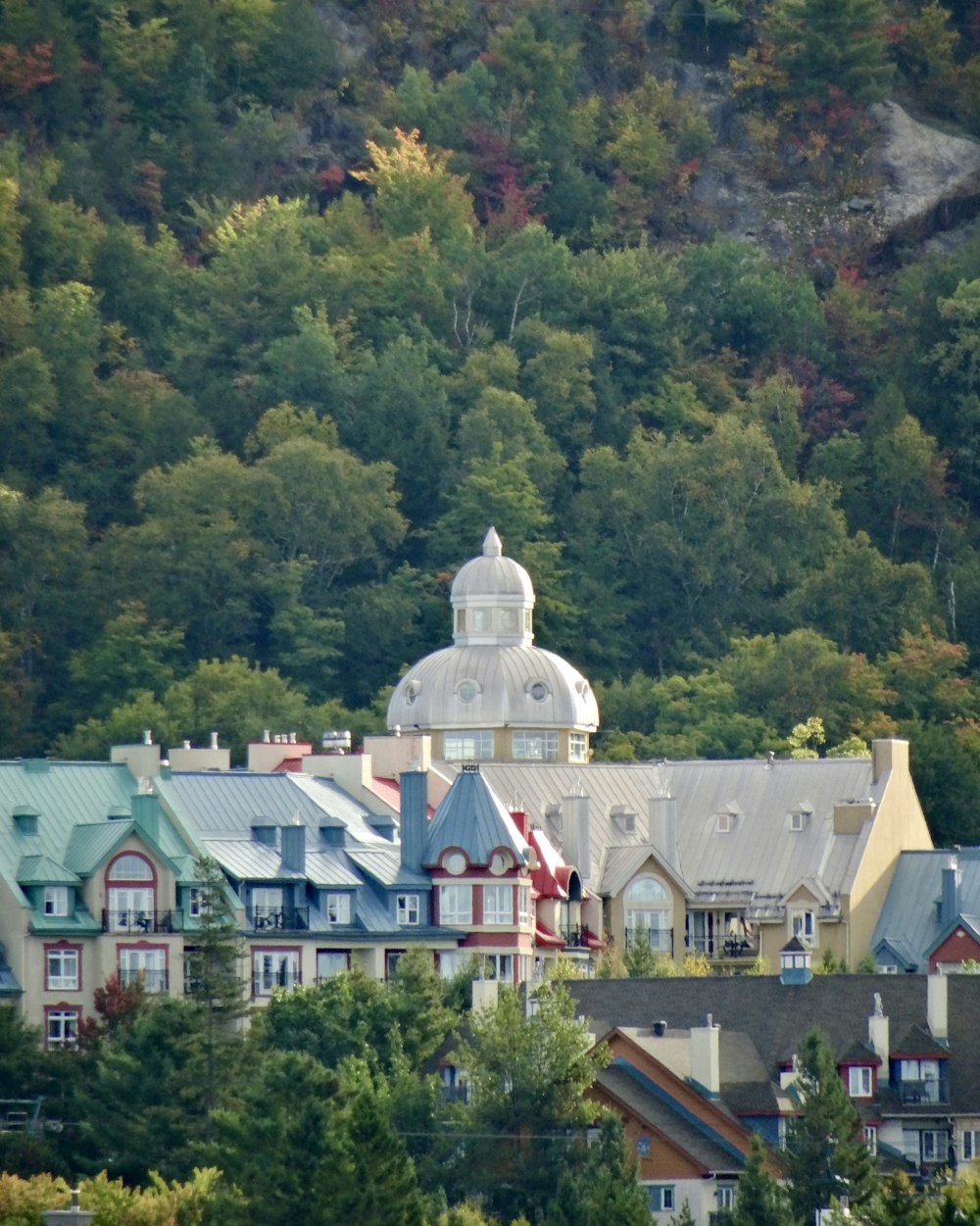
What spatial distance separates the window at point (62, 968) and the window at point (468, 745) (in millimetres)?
27040

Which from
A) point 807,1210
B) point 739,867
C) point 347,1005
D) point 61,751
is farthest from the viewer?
point 61,751

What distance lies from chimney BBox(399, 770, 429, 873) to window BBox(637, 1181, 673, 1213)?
22.0m

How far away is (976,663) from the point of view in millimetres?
196875

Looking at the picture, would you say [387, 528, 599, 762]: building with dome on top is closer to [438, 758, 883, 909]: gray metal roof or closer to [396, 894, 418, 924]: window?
[438, 758, 883, 909]: gray metal roof

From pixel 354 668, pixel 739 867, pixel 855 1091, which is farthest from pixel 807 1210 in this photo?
pixel 354 668

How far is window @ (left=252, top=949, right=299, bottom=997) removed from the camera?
142 meters

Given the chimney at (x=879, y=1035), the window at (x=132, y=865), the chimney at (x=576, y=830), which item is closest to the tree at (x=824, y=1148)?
the chimney at (x=879, y=1035)

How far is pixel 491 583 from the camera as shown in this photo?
168625 mm

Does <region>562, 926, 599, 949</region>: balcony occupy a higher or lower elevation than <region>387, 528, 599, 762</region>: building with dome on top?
lower

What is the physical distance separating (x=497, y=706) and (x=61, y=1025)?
29.4 m

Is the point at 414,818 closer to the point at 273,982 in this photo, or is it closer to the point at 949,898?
the point at 273,982

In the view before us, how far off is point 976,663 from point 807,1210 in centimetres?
7615

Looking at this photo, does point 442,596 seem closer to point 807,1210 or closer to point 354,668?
point 354,668

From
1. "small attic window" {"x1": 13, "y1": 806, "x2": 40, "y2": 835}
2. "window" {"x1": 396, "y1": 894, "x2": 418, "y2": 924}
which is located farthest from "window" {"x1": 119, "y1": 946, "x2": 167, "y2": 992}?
"window" {"x1": 396, "y1": 894, "x2": 418, "y2": 924}
